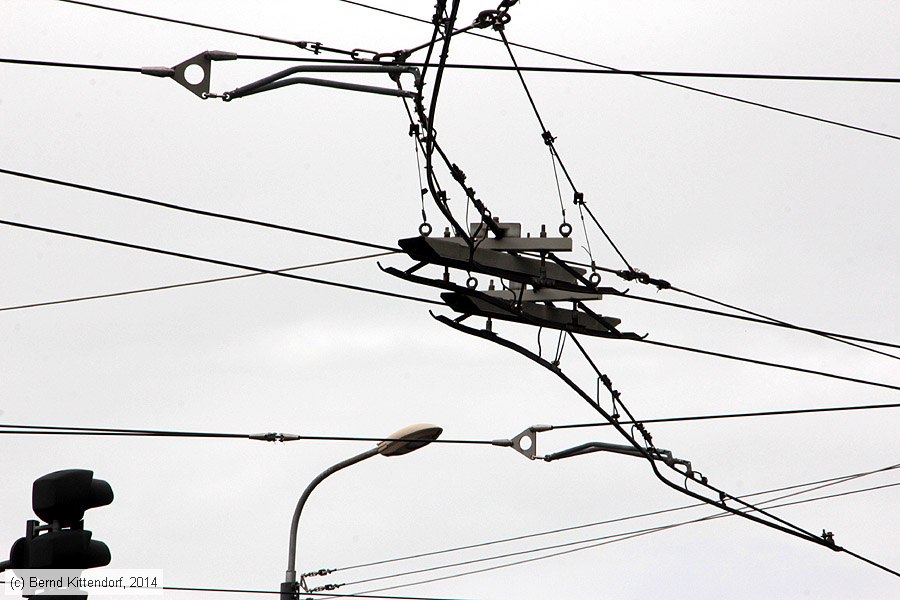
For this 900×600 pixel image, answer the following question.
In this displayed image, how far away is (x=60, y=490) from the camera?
11.3 m

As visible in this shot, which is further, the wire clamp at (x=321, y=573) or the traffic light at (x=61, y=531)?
the wire clamp at (x=321, y=573)

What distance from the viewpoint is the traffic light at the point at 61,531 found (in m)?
11.2

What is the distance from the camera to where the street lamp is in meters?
17.8

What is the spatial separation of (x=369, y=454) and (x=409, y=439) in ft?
1.46

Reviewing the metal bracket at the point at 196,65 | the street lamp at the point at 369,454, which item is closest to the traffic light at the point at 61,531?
the metal bracket at the point at 196,65

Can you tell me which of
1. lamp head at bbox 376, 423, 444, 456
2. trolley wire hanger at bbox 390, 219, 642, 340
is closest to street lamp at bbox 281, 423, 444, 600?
lamp head at bbox 376, 423, 444, 456

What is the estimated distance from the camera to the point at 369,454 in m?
18.0

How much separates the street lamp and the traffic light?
6527 mm

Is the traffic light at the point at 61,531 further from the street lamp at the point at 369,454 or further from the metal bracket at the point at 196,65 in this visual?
the street lamp at the point at 369,454

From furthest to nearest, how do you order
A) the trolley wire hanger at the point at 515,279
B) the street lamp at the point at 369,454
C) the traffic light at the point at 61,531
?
the street lamp at the point at 369,454 → the trolley wire hanger at the point at 515,279 → the traffic light at the point at 61,531

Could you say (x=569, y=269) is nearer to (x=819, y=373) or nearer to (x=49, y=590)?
(x=819, y=373)

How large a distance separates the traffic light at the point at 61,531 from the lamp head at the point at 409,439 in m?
6.62

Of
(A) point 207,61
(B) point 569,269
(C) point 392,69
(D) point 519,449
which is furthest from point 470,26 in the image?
(D) point 519,449

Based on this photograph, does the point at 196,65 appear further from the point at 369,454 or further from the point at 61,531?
the point at 369,454
